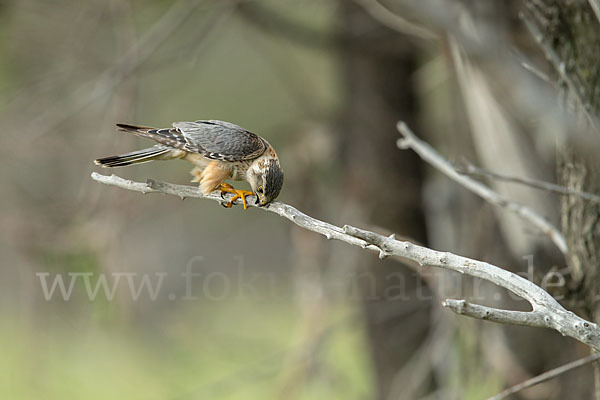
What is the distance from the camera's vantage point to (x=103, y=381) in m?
8.98

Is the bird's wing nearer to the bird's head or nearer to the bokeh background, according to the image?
the bird's head

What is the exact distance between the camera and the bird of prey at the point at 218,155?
110 inches

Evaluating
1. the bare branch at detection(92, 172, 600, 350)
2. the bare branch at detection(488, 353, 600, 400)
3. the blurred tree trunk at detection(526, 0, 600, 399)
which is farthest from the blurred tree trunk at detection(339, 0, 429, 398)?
the bare branch at detection(92, 172, 600, 350)

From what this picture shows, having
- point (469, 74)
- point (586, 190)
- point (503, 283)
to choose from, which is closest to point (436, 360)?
point (469, 74)

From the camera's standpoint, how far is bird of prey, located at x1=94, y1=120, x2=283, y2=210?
110 inches

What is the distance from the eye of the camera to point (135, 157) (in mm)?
2766

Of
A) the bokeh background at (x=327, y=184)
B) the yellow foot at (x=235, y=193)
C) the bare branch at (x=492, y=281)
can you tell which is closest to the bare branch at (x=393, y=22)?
the bokeh background at (x=327, y=184)

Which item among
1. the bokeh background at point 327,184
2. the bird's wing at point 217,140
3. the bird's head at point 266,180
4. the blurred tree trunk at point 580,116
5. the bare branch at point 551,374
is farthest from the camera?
the bokeh background at point 327,184

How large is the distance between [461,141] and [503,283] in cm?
353

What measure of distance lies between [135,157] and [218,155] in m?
0.40

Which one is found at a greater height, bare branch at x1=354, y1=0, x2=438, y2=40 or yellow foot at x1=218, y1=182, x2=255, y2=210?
bare branch at x1=354, y1=0, x2=438, y2=40

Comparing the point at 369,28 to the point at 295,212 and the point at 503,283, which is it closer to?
the point at 295,212

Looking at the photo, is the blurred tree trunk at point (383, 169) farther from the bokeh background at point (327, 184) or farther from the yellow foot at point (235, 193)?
the yellow foot at point (235, 193)

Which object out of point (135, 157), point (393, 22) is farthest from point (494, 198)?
point (393, 22)
